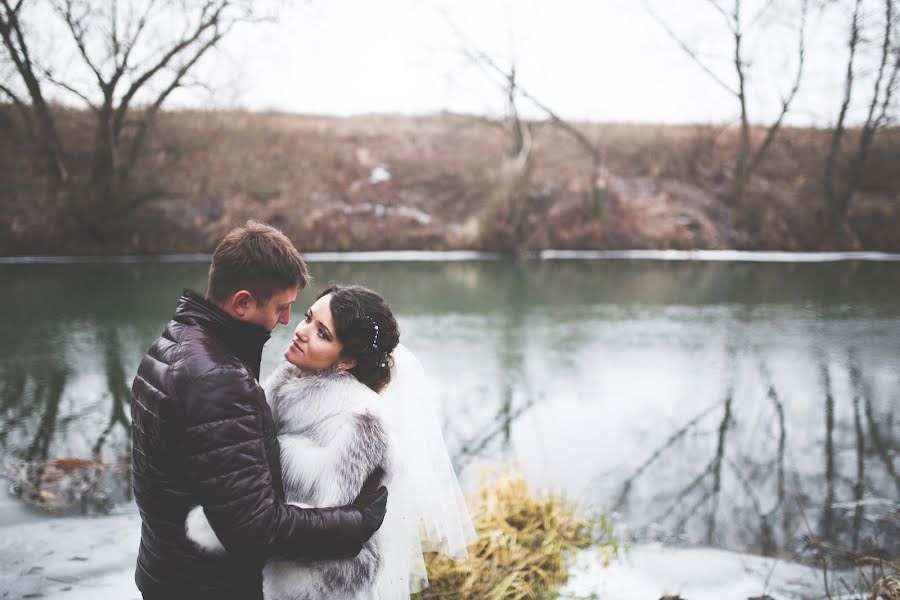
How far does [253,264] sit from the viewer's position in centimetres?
162

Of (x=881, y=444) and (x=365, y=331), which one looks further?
(x=881, y=444)

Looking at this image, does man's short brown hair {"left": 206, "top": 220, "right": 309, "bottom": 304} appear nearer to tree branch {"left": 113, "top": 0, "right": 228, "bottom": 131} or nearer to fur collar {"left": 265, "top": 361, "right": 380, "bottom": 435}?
fur collar {"left": 265, "top": 361, "right": 380, "bottom": 435}

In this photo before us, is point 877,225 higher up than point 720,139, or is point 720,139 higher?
point 720,139

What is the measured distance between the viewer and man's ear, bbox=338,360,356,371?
6.27ft

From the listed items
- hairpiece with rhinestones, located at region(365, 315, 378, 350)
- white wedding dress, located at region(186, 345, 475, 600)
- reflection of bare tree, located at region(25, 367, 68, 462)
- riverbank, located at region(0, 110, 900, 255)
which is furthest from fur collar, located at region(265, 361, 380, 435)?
riverbank, located at region(0, 110, 900, 255)

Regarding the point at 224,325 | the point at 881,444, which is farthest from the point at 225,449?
the point at 881,444

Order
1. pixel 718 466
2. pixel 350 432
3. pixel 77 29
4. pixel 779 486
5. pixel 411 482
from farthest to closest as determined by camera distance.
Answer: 1. pixel 77 29
2. pixel 718 466
3. pixel 779 486
4. pixel 411 482
5. pixel 350 432

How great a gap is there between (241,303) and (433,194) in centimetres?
2278

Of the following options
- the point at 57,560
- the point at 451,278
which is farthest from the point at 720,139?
the point at 57,560

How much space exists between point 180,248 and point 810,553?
1829 centimetres

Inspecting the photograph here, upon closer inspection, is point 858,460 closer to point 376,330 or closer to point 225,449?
point 376,330

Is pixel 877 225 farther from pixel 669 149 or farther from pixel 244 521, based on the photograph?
pixel 244 521

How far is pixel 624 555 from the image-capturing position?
3.86 metres

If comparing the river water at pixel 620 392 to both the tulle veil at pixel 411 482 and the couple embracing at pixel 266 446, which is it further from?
the couple embracing at pixel 266 446
